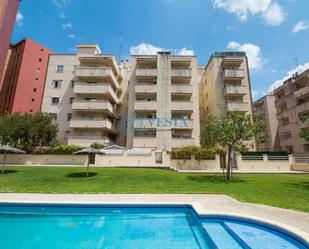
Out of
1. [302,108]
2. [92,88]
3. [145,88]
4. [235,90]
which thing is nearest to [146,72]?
[145,88]

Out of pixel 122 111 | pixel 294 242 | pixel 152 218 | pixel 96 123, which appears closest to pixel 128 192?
pixel 152 218

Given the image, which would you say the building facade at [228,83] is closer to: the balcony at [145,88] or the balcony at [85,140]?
the balcony at [145,88]

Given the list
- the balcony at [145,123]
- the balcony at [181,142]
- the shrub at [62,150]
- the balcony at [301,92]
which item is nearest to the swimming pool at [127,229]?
the shrub at [62,150]

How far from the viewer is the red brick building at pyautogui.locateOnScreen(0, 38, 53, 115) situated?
4362cm

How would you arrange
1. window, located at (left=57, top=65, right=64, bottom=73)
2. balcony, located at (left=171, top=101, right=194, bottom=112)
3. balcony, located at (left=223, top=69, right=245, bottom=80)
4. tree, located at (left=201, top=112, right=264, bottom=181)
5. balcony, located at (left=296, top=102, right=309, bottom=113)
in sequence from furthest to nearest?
window, located at (left=57, top=65, right=64, bottom=73) → balcony, located at (left=296, top=102, right=309, bottom=113) → balcony, located at (left=223, top=69, right=245, bottom=80) → balcony, located at (left=171, top=101, right=194, bottom=112) → tree, located at (left=201, top=112, right=264, bottom=181)

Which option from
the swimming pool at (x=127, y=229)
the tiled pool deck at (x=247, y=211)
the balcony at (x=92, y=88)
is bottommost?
the swimming pool at (x=127, y=229)

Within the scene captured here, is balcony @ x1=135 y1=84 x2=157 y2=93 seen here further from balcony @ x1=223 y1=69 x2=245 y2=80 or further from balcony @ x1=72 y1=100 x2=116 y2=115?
balcony @ x1=223 y1=69 x2=245 y2=80

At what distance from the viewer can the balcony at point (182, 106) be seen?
36094mm

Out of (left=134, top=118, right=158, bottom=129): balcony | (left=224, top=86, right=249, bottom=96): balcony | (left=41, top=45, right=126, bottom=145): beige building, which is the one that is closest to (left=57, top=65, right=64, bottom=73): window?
(left=41, top=45, right=126, bottom=145): beige building

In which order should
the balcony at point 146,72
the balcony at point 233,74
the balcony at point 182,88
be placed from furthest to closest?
the balcony at point 146,72 < the balcony at point 233,74 < the balcony at point 182,88

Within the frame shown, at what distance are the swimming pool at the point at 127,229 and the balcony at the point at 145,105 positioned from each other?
27950mm

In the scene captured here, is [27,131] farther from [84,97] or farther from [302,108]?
[302,108]

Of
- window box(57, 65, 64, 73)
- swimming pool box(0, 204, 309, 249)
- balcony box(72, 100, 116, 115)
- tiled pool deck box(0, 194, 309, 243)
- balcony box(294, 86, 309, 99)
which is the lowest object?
swimming pool box(0, 204, 309, 249)

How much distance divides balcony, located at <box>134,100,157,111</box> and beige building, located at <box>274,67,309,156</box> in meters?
32.5
